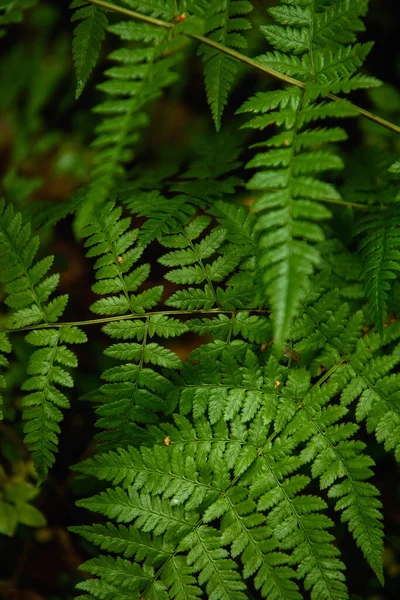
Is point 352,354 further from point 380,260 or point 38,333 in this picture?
point 38,333

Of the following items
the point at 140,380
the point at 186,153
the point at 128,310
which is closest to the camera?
the point at 140,380

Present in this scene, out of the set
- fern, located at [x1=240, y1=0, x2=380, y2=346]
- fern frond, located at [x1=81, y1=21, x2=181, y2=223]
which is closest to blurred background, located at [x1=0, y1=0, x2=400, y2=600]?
fern, located at [x1=240, y1=0, x2=380, y2=346]

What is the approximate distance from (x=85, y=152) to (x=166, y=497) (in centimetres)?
285

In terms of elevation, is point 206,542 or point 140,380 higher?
point 140,380

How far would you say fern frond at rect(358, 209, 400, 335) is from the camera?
1.93 m

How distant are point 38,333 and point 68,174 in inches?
84.7

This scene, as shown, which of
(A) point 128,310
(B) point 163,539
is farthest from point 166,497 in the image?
(A) point 128,310

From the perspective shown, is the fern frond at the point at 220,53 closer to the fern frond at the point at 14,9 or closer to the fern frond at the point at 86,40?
the fern frond at the point at 86,40

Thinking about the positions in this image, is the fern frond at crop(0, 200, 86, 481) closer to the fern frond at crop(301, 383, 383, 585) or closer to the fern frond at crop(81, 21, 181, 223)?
the fern frond at crop(81, 21, 181, 223)

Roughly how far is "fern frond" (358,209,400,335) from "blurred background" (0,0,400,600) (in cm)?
44

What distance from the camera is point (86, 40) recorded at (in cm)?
203

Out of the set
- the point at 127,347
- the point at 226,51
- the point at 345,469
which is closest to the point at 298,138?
the point at 226,51

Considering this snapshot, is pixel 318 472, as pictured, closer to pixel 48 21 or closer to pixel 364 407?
pixel 364 407

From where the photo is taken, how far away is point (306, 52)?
6.81 ft
